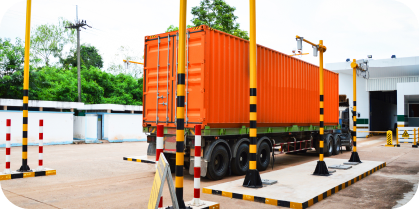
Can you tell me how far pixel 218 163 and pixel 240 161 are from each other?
99 cm

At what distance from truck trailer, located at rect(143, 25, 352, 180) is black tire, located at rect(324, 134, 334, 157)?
12.2 ft

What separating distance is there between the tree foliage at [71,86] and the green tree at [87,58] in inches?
225

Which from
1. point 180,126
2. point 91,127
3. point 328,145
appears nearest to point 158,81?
point 180,126

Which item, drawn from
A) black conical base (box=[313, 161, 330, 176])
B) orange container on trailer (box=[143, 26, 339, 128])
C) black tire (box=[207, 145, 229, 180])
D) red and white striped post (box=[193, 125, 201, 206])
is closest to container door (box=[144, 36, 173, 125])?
orange container on trailer (box=[143, 26, 339, 128])

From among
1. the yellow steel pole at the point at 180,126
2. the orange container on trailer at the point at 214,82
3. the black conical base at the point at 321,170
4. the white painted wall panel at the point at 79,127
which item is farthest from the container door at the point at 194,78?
the white painted wall panel at the point at 79,127

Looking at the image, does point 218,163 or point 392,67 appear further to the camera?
point 392,67

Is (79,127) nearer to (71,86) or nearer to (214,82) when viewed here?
(71,86)

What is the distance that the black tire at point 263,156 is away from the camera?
33.9 feet

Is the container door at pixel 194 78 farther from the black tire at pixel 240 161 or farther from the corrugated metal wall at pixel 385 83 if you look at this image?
the corrugated metal wall at pixel 385 83

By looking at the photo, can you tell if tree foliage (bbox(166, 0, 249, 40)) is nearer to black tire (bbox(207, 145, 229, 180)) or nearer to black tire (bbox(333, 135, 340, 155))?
black tire (bbox(333, 135, 340, 155))

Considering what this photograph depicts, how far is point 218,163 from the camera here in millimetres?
9109

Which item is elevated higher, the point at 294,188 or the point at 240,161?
the point at 240,161

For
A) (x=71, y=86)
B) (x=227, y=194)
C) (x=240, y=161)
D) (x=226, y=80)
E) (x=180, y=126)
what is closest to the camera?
(x=180, y=126)

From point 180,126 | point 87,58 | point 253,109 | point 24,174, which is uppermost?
point 87,58
